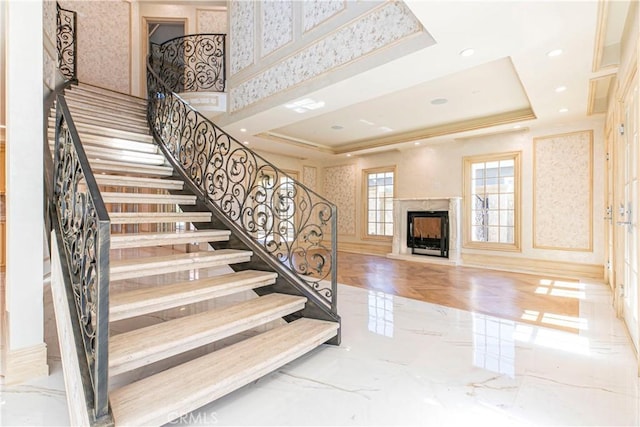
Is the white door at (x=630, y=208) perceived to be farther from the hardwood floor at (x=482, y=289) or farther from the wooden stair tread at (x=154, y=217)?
the wooden stair tread at (x=154, y=217)

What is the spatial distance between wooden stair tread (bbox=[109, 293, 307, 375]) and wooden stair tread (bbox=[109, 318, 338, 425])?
105mm

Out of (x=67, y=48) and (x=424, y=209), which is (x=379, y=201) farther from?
(x=67, y=48)

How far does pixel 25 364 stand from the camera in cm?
188

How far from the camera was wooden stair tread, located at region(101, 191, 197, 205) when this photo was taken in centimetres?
266

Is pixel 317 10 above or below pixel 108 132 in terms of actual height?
above

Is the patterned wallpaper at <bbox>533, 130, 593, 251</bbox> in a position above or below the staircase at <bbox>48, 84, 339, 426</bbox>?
above

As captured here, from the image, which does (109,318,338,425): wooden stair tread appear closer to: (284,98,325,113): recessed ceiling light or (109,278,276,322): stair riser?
(109,278,276,322): stair riser

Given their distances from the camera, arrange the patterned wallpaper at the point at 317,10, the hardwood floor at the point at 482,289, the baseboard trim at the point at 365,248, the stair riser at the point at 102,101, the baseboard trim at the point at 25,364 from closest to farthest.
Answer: the baseboard trim at the point at 25,364 → the hardwood floor at the point at 482,289 → the patterned wallpaper at the point at 317,10 → the stair riser at the point at 102,101 → the baseboard trim at the point at 365,248

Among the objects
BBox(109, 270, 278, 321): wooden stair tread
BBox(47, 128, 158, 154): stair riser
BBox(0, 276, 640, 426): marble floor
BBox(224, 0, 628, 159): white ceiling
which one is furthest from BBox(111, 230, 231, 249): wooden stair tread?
BBox(224, 0, 628, 159): white ceiling

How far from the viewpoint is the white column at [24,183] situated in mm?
1854

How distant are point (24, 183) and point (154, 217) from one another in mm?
940

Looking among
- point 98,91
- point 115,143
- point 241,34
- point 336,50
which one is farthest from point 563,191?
point 98,91

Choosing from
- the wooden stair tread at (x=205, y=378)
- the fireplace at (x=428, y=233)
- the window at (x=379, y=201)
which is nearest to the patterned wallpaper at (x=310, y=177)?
the window at (x=379, y=201)

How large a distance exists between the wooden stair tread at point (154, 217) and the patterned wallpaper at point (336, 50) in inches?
89.9
